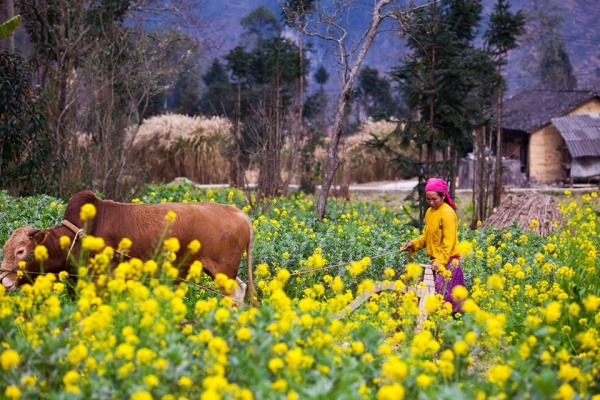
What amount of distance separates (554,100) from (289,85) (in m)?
12.5

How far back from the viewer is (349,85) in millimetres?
11547

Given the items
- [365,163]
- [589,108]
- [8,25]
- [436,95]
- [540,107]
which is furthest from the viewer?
[540,107]

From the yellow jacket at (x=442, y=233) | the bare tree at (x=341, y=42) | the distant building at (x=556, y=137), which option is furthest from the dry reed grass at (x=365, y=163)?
the yellow jacket at (x=442, y=233)

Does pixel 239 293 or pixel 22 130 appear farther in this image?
pixel 22 130

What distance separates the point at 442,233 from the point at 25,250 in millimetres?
3736

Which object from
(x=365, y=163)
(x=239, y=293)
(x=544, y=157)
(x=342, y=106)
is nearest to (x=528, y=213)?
(x=342, y=106)

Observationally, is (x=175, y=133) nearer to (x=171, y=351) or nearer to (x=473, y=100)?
(x=473, y=100)

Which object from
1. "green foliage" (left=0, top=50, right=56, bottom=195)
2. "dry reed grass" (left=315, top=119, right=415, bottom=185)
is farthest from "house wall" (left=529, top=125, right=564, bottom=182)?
"green foliage" (left=0, top=50, right=56, bottom=195)

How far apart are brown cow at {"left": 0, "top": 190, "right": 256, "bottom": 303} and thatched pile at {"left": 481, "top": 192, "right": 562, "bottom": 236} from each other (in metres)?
6.47

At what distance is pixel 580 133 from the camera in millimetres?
28531

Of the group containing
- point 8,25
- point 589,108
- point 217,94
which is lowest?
point 8,25

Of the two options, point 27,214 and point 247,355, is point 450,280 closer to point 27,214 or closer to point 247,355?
point 247,355

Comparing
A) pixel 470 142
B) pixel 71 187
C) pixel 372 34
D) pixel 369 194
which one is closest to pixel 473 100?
pixel 470 142

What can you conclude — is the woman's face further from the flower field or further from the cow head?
the cow head
